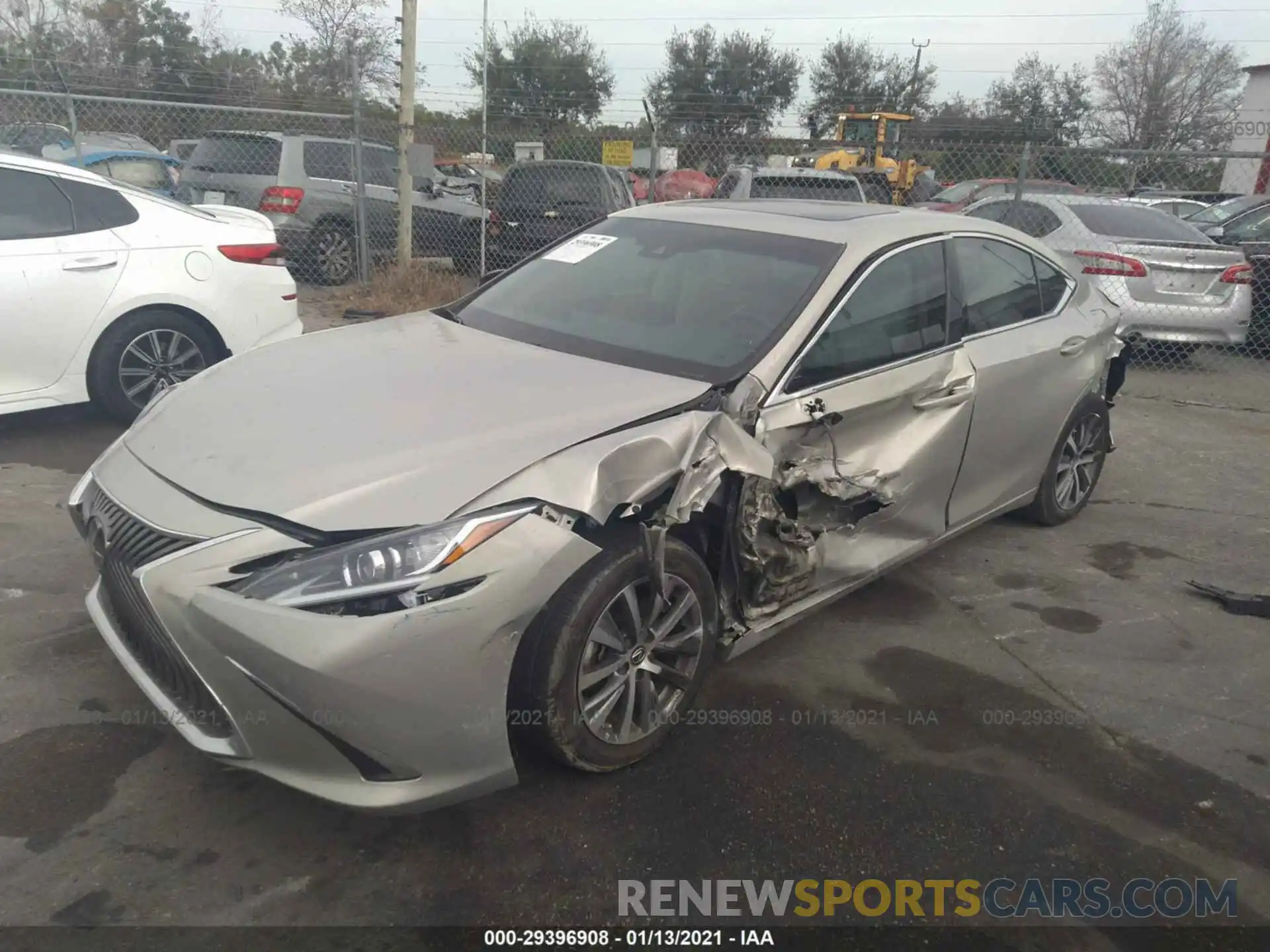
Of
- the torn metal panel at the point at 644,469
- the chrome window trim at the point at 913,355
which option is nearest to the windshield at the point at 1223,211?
the chrome window trim at the point at 913,355

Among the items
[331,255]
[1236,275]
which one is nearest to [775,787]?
[1236,275]

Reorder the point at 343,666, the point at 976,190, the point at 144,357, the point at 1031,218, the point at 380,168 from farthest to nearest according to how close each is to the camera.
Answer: the point at 976,190 < the point at 380,168 < the point at 1031,218 < the point at 144,357 < the point at 343,666

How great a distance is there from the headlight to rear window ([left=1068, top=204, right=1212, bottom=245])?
8.61m

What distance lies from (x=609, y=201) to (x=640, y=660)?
9.55 meters

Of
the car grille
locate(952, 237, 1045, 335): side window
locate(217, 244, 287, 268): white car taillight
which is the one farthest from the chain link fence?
the car grille

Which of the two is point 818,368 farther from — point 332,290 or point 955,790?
point 332,290

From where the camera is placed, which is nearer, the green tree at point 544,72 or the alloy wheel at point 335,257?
the alloy wheel at point 335,257

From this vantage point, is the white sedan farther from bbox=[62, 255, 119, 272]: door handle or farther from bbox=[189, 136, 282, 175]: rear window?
bbox=[189, 136, 282, 175]: rear window

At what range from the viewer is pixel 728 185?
511 inches

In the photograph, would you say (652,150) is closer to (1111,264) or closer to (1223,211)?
(1111,264)

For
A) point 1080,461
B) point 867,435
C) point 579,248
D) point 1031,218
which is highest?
point 1031,218

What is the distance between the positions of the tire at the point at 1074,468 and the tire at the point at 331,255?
8652mm

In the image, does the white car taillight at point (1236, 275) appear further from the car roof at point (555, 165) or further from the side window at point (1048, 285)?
the car roof at point (555, 165)

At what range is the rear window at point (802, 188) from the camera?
38.2 ft
